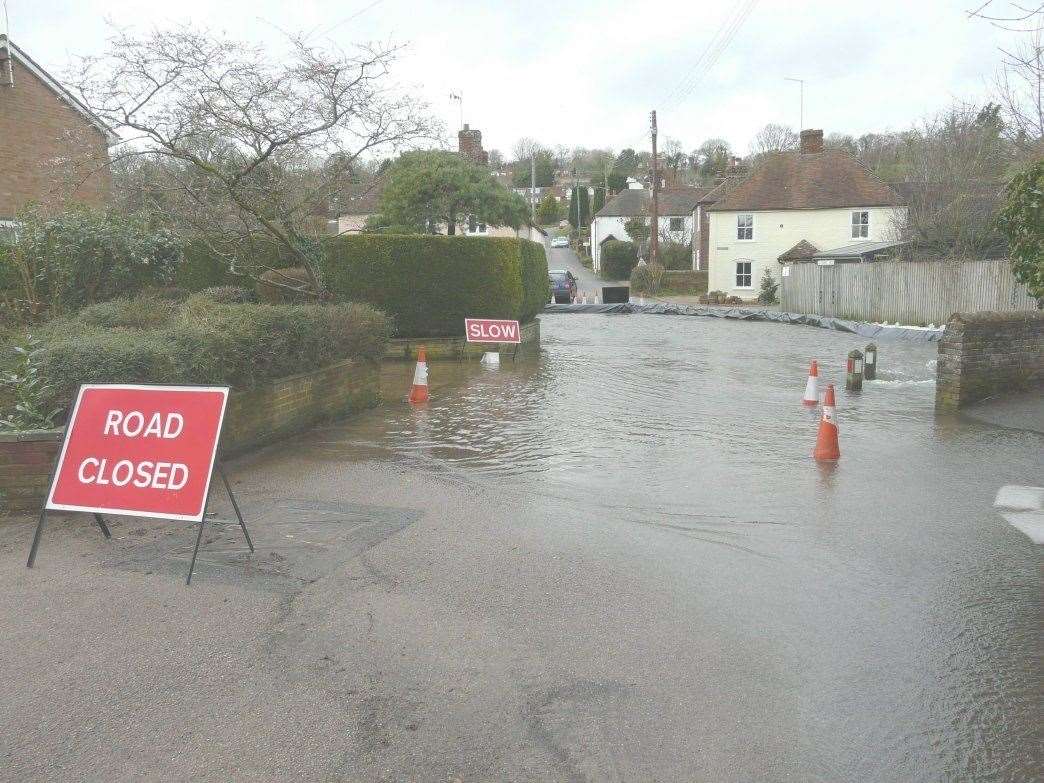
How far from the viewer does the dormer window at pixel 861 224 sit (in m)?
45.5

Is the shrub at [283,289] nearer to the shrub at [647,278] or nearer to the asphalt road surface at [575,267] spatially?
the shrub at [647,278]

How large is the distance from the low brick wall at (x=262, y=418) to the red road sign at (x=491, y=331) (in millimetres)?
5340

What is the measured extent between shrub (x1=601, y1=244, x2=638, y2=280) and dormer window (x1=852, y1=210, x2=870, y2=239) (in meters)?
23.2

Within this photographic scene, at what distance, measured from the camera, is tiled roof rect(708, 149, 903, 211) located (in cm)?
4572

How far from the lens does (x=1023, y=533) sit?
675 cm

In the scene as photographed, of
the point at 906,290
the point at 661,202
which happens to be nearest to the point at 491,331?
the point at 906,290

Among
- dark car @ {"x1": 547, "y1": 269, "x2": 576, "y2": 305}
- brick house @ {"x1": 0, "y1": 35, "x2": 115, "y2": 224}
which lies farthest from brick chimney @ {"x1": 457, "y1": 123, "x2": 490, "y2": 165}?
brick house @ {"x1": 0, "y1": 35, "x2": 115, "y2": 224}

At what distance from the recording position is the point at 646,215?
81.4 metres

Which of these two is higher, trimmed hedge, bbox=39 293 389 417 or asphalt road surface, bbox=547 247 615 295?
asphalt road surface, bbox=547 247 615 295

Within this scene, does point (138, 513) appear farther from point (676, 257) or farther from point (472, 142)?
point (676, 257)

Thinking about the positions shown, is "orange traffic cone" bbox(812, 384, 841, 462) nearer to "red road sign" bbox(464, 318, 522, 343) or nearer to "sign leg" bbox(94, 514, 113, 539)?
"sign leg" bbox(94, 514, 113, 539)

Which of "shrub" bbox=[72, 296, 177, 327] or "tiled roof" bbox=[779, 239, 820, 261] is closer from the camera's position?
"shrub" bbox=[72, 296, 177, 327]

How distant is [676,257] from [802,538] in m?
61.9

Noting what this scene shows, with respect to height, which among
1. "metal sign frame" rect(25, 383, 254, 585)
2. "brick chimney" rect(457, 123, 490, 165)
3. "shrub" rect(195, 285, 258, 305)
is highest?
"brick chimney" rect(457, 123, 490, 165)
